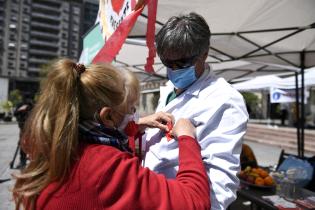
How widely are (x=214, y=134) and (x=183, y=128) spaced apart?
0.11m

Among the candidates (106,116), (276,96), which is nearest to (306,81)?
(276,96)

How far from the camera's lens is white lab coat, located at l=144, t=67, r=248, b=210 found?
120 cm

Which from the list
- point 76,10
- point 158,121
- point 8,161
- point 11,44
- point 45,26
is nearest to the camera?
point 158,121

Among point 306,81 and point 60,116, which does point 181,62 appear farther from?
point 306,81

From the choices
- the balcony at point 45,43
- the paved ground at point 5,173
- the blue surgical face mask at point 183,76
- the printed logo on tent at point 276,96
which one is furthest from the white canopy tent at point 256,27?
the balcony at point 45,43

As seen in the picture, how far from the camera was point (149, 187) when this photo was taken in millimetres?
1091

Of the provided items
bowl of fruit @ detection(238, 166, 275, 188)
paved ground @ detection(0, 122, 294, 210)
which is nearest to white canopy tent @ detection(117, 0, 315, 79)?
bowl of fruit @ detection(238, 166, 275, 188)

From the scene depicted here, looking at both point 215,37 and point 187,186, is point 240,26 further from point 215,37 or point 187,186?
point 187,186

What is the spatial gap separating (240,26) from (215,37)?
56cm

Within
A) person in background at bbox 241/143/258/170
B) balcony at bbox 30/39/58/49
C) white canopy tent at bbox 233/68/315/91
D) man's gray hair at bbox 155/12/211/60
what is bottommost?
person in background at bbox 241/143/258/170

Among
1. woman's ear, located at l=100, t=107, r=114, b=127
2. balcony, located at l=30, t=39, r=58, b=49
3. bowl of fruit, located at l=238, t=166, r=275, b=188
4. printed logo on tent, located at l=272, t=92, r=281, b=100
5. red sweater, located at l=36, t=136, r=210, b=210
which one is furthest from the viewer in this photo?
balcony, located at l=30, t=39, r=58, b=49

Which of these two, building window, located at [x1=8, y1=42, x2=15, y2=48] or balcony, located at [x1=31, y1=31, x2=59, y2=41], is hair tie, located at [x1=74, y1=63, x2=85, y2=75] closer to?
building window, located at [x1=8, y1=42, x2=15, y2=48]

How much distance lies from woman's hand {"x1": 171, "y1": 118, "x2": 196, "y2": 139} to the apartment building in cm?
8791

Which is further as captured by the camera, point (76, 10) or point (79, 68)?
point (76, 10)
